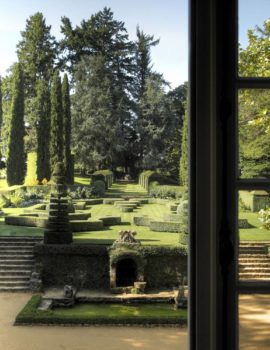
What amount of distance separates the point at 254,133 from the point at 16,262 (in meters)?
9.69

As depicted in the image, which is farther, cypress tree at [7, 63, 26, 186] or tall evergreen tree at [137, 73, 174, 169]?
tall evergreen tree at [137, 73, 174, 169]

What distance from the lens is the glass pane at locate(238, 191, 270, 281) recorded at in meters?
0.76

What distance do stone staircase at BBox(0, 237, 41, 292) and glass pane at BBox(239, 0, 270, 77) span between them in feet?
29.2

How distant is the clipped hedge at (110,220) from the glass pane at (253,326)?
38.4 feet

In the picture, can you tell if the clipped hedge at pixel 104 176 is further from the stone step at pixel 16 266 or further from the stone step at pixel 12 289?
the stone step at pixel 12 289

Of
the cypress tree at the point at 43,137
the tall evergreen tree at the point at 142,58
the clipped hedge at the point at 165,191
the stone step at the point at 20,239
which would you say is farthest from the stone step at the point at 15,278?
the tall evergreen tree at the point at 142,58

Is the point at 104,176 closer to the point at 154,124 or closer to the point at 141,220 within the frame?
the point at 154,124

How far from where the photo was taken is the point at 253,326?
0.75 meters

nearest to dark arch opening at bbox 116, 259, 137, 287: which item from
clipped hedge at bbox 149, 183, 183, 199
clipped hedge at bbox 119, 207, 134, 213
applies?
clipped hedge at bbox 119, 207, 134, 213

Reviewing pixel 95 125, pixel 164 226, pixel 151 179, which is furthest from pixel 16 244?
pixel 95 125

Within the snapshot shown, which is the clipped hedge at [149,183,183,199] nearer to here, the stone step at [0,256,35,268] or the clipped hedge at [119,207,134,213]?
the clipped hedge at [119,207,134,213]

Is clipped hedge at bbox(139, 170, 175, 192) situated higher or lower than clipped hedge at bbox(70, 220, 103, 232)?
higher

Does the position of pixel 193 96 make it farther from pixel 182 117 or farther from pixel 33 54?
pixel 33 54

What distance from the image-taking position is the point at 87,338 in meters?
6.83
